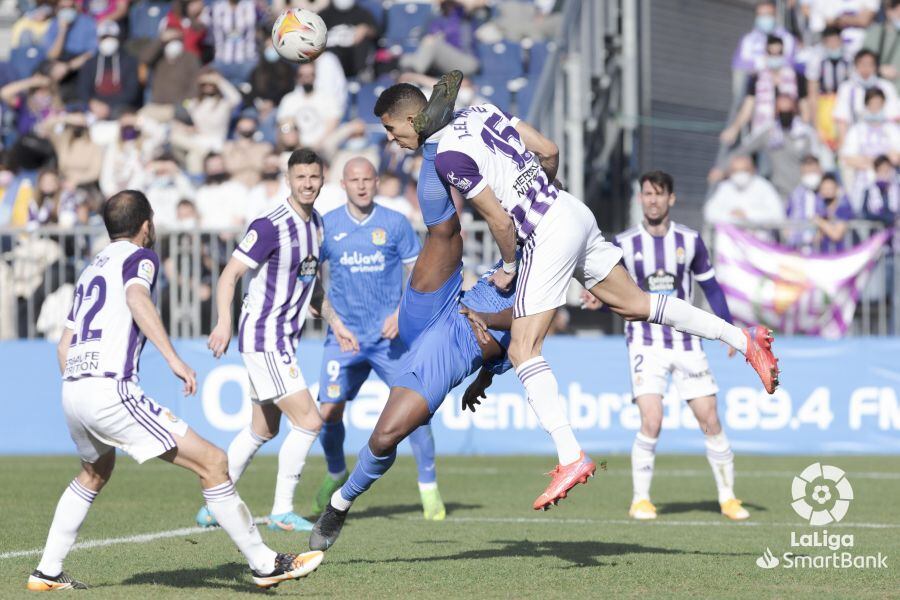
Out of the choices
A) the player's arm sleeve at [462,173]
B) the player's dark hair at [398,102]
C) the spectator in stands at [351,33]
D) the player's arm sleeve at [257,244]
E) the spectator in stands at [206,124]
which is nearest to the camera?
the player's arm sleeve at [462,173]

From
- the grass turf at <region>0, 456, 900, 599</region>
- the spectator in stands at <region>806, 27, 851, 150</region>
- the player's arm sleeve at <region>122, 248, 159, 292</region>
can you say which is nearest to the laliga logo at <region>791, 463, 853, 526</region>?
the grass turf at <region>0, 456, 900, 599</region>

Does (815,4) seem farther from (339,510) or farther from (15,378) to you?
(339,510)

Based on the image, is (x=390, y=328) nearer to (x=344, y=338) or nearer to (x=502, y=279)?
(x=344, y=338)

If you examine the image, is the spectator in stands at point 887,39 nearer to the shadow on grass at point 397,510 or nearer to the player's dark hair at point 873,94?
the player's dark hair at point 873,94

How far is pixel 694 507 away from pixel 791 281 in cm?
550

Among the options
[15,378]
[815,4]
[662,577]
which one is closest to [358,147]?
[15,378]

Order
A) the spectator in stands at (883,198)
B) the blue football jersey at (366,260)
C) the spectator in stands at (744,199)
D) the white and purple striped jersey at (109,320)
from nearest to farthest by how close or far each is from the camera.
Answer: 1. the white and purple striped jersey at (109,320)
2. the blue football jersey at (366,260)
3. the spectator in stands at (883,198)
4. the spectator in stands at (744,199)

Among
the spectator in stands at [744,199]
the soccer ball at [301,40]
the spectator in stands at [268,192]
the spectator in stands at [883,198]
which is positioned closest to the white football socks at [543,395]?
the soccer ball at [301,40]

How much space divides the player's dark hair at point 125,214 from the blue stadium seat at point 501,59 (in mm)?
14463

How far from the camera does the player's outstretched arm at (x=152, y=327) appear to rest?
20.8 feet

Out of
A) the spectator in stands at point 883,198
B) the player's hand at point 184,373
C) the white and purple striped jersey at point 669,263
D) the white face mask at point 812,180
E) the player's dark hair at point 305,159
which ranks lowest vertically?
the player's hand at point 184,373

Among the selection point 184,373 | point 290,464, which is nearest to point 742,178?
point 290,464

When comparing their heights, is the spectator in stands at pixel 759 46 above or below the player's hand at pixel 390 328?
above

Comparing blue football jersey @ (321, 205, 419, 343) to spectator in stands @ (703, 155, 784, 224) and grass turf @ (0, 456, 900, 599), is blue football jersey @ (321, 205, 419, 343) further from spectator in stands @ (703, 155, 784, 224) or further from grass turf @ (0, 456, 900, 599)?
spectator in stands @ (703, 155, 784, 224)
